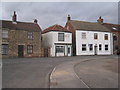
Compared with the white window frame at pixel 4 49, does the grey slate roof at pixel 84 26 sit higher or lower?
higher

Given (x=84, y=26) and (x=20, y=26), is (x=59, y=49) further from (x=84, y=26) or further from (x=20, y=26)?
(x=84, y=26)

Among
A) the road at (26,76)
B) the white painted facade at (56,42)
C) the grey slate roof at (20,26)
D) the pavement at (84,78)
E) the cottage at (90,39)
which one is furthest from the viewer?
the cottage at (90,39)

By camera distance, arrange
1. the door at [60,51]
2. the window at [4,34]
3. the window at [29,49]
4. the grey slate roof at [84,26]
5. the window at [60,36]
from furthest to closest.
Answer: the grey slate roof at [84,26], the window at [60,36], the door at [60,51], the window at [29,49], the window at [4,34]

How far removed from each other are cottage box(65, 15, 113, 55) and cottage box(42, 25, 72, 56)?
2.02m

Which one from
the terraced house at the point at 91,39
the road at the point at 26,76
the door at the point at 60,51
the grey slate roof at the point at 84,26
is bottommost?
the road at the point at 26,76

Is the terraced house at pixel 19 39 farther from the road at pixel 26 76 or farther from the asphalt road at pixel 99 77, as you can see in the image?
the asphalt road at pixel 99 77

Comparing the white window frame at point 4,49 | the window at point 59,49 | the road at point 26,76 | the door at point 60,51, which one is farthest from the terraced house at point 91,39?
the road at point 26,76

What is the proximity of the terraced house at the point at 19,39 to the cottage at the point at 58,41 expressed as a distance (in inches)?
116

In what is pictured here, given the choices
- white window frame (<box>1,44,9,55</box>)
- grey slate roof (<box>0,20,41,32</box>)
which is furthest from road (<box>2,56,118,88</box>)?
grey slate roof (<box>0,20,41,32</box>)

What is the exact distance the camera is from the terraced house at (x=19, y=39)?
80.7 ft

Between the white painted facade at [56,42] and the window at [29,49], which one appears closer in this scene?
the window at [29,49]

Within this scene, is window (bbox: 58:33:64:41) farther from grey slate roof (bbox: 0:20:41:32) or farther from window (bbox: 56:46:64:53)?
grey slate roof (bbox: 0:20:41:32)

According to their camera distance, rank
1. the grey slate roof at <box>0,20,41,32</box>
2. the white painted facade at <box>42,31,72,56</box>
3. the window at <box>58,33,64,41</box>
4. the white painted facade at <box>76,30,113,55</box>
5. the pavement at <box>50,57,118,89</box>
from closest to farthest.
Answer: the pavement at <box>50,57,118,89</box> < the grey slate roof at <box>0,20,41,32</box> < the white painted facade at <box>42,31,72,56</box> < the window at <box>58,33,64,41</box> < the white painted facade at <box>76,30,113,55</box>

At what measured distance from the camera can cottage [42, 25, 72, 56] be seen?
1134 inches
